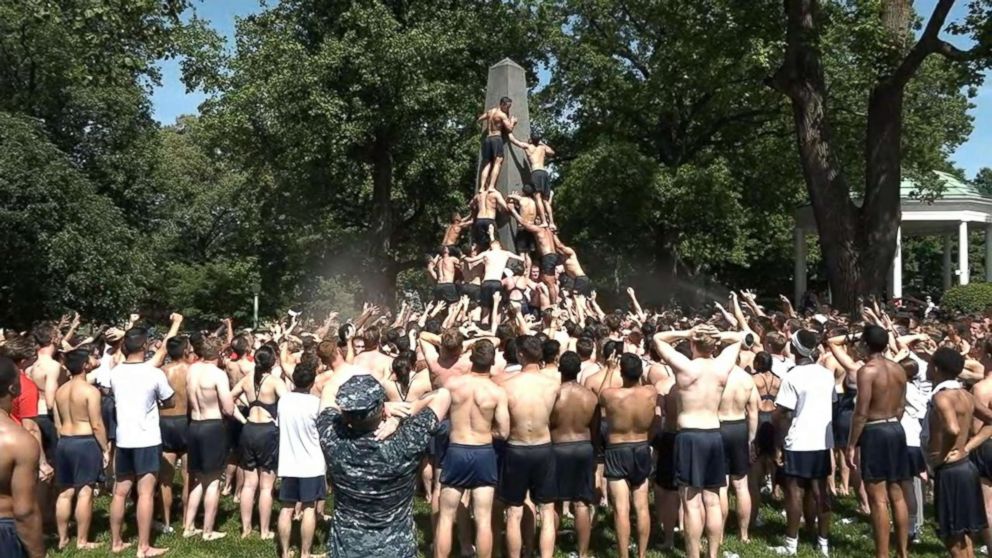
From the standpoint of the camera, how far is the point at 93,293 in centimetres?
2220

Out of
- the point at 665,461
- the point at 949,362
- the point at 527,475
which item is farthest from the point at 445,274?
the point at 949,362

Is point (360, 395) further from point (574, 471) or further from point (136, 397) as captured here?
point (136, 397)

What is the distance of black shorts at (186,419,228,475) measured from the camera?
8094mm

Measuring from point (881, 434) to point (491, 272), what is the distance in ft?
27.5

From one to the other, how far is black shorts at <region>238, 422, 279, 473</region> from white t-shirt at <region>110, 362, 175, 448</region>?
34.8 inches

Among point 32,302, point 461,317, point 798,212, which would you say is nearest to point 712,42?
point 461,317

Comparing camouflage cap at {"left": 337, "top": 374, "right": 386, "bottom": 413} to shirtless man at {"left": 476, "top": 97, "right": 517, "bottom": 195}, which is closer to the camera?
camouflage cap at {"left": 337, "top": 374, "right": 386, "bottom": 413}

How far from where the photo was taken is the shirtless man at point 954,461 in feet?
20.5

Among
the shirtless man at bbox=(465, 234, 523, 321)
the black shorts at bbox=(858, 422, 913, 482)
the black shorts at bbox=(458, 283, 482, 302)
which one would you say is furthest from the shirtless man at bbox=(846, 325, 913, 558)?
the black shorts at bbox=(458, 283, 482, 302)

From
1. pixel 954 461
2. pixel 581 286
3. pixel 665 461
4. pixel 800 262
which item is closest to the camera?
pixel 954 461

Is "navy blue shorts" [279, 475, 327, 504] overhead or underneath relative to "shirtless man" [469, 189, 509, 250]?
underneath

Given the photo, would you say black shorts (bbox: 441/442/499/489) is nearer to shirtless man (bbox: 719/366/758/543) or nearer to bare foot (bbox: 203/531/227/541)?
shirtless man (bbox: 719/366/758/543)

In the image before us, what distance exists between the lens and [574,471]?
22.6ft

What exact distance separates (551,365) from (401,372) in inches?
59.3
